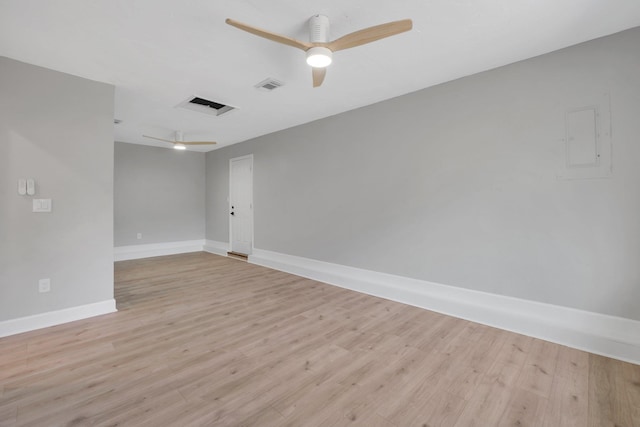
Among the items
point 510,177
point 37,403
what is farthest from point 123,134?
point 510,177

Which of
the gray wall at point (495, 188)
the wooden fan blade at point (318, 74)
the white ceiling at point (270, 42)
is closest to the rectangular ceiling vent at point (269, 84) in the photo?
the white ceiling at point (270, 42)

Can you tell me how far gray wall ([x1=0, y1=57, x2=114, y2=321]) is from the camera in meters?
2.57

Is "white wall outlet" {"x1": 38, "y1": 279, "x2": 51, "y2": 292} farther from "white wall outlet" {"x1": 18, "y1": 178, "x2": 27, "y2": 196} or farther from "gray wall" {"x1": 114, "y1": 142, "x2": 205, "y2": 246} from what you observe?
"gray wall" {"x1": 114, "y1": 142, "x2": 205, "y2": 246}

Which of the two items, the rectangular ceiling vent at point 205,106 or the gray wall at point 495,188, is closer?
the gray wall at point 495,188

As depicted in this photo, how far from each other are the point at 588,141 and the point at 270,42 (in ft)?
9.69

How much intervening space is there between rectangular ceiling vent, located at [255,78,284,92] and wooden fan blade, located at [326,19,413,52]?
4.07 feet

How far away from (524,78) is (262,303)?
3.82 m

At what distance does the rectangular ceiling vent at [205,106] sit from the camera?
3.76 metres

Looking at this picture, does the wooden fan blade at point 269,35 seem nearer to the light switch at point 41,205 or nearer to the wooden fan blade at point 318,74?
the wooden fan blade at point 318,74

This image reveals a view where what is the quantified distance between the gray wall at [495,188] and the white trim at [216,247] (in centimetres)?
303

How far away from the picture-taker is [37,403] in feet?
5.53

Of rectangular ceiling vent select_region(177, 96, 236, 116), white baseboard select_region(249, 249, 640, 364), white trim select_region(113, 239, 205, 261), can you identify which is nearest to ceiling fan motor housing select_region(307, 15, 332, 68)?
rectangular ceiling vent select_region(177, 96, 236, 116)

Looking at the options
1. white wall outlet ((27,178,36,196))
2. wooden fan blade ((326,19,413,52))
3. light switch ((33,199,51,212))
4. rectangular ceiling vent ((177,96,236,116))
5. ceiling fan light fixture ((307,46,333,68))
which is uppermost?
rectangular ceiling vent ((177,96,236,116))

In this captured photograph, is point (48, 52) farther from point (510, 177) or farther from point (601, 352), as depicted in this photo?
point (601, 352)
